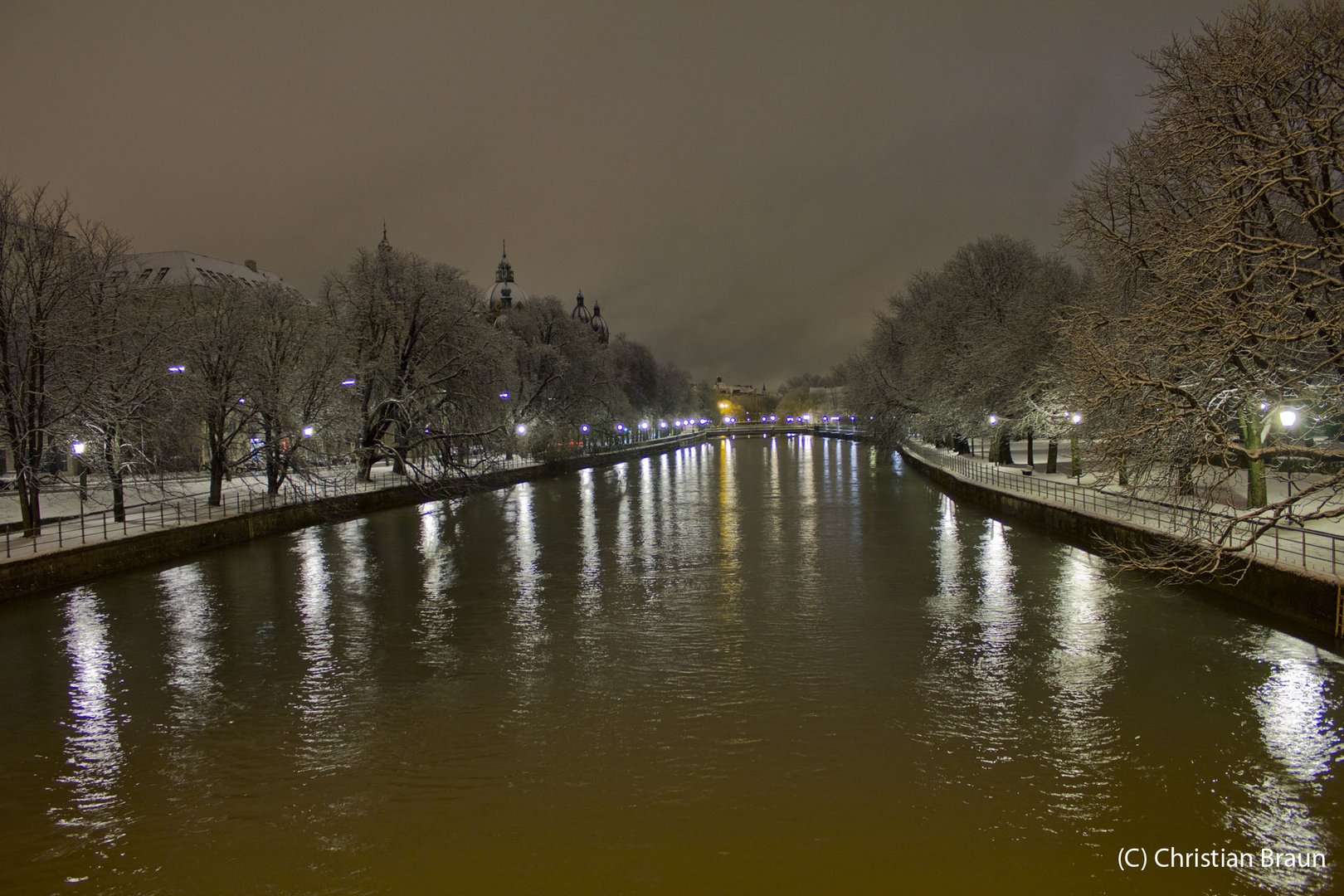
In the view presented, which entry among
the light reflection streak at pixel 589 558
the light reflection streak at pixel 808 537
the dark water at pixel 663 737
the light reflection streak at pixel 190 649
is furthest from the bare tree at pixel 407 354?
the dark water at pixel 663 737

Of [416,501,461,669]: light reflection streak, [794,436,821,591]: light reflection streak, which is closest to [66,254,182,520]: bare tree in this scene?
[416,501,461,669]: light reflection streak

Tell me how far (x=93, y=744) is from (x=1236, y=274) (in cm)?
1916

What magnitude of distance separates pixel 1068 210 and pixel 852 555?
1070cm

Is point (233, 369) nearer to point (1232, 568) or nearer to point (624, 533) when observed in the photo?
point (624, 533)

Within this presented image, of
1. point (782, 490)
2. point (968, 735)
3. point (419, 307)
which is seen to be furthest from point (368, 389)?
point (968, 735)

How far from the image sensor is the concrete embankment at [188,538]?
67.8 ft

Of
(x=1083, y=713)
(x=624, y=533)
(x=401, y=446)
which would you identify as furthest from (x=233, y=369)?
(x=1083, y=713)

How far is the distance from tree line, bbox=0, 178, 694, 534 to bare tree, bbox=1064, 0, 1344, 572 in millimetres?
24922

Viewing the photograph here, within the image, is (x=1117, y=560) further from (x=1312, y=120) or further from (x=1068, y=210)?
(x=1312, y=120)

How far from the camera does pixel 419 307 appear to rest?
42.1 metres

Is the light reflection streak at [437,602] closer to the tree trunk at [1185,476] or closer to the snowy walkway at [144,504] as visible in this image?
the snowy walkway at [144,504]

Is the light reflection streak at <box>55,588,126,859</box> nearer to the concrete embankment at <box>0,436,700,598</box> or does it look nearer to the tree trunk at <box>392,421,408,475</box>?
the concrete embankment at <box>0,436,700,598</box>

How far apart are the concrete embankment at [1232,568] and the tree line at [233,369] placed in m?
24.6

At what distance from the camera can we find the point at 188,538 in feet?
87.9
